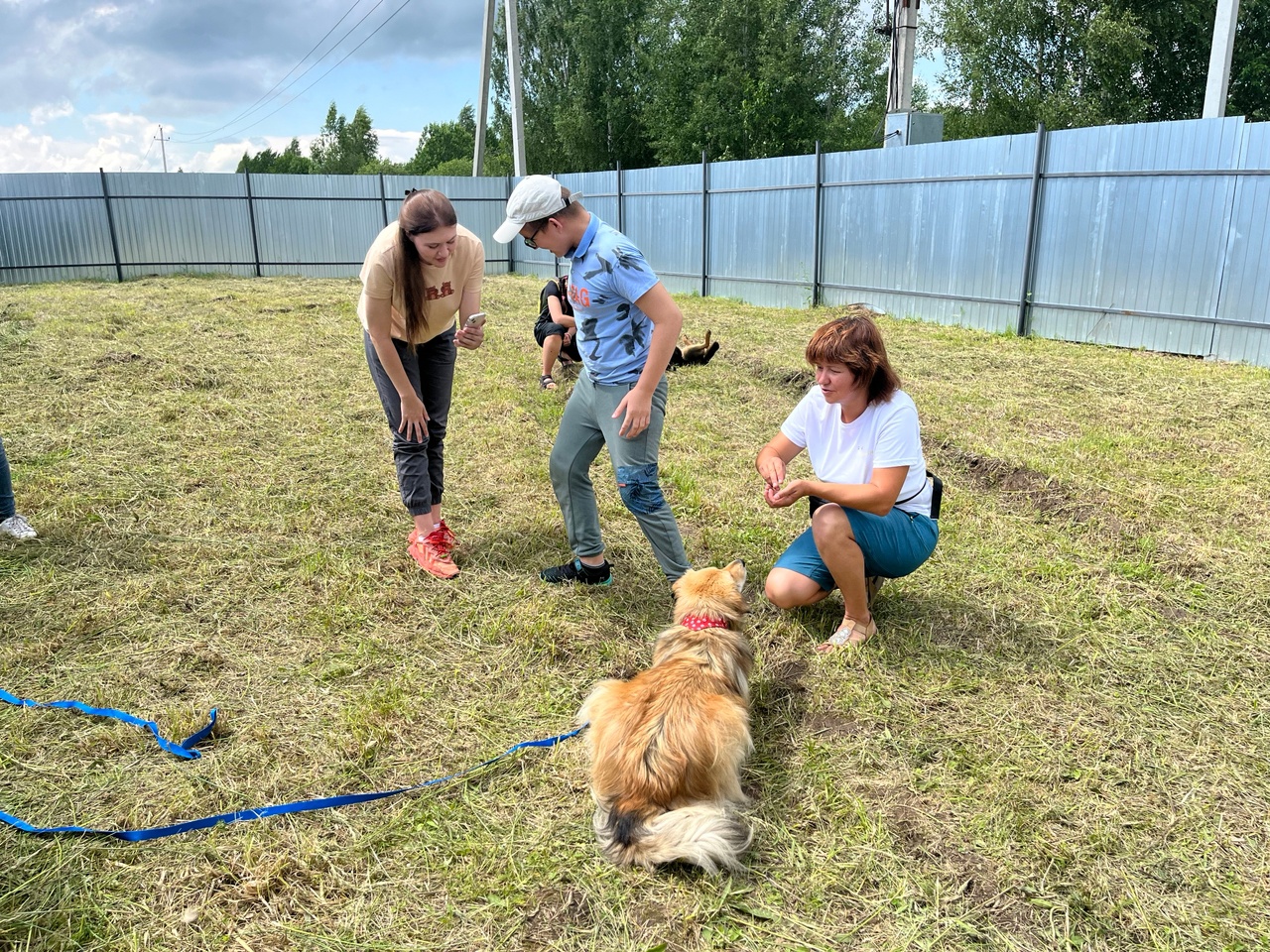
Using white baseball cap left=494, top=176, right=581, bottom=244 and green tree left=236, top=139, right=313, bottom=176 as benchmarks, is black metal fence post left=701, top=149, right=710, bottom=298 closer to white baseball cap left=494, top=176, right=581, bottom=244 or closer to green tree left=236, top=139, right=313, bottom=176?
white baseball cap left=494, top=176, right=581, bottom=244

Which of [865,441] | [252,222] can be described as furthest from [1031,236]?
[252,222]

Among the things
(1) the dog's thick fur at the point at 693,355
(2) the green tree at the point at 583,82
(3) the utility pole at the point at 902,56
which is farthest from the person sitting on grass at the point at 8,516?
(2) the green tree at the point at 583,82

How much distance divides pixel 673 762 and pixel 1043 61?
25318 millimetres

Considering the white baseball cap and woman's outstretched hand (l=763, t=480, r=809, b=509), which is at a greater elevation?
the white baseball cap

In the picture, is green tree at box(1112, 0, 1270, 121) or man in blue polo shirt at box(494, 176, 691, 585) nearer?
man in blue polo shirt at box(494, 176, 691, 585)

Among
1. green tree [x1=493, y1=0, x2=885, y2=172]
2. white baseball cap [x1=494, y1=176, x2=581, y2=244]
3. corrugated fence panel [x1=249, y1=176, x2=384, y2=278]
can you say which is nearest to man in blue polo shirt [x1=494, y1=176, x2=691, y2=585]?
white baseball cap [x1=494, y1=176, x2=581, y2=244]

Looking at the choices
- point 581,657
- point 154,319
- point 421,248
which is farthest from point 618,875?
point 154,319

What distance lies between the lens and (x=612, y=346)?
3.13m

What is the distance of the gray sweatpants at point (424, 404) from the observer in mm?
3762

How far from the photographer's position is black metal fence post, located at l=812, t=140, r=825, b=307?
12547 mm

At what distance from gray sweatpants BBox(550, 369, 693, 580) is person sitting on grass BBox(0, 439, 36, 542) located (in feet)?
9.17

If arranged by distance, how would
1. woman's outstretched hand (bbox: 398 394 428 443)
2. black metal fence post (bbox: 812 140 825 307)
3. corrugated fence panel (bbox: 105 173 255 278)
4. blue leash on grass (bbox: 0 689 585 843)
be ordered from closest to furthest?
1. blue leash on grass (bbox: 0 689 585 843)
2. woman's outstretched hand (bbox: 398 394 428 443)
3. black metal fence post (bbox: 812 140 825 307)
4. corrugated fence panel (bbox: 105 173 255 278)

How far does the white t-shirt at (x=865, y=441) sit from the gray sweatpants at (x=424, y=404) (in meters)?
1.63

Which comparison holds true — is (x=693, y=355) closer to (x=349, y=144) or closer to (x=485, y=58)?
(x=485, y=58)
